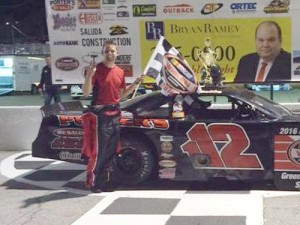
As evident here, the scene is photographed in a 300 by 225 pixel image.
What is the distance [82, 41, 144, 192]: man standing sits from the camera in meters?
7.15

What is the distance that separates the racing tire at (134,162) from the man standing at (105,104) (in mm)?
263

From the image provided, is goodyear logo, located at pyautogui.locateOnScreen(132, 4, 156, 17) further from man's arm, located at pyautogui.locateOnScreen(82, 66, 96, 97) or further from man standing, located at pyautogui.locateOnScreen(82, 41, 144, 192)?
man's arm, located at pyautogui.locateOnScreen(82, 66, 96, 97)

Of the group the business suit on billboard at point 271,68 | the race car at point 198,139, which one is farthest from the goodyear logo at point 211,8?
the race car at point 198,139

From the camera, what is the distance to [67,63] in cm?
1130

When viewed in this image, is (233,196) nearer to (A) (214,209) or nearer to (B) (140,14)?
(A) (214,209)

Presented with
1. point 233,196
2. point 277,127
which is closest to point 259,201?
point 233,196

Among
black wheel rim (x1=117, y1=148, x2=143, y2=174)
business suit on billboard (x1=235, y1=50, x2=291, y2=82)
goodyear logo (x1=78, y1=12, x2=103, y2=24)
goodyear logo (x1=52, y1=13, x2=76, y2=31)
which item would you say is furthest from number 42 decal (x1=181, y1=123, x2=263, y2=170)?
goodyear logo (x1=52, y1=13, x2=76, y2=31)

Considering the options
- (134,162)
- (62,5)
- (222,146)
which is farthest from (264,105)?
(62,5)

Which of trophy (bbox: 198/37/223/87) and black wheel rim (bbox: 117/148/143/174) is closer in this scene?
black wheel rim (bbox: 117/148/143/174)

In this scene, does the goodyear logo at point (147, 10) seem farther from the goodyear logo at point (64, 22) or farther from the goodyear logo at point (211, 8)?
the goodyear logo at point (64, 22)

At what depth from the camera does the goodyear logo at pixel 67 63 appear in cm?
1126

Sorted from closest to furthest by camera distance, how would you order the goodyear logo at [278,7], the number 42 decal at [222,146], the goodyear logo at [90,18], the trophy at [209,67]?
the number 42 decal at [222,146], the trophy at [209,67], the goodyear logo at [278,7], the goodyear logo at [90,18]

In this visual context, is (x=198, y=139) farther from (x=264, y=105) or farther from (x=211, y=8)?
(x=211, y=8)

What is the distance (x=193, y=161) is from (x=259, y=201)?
3.43 ft
